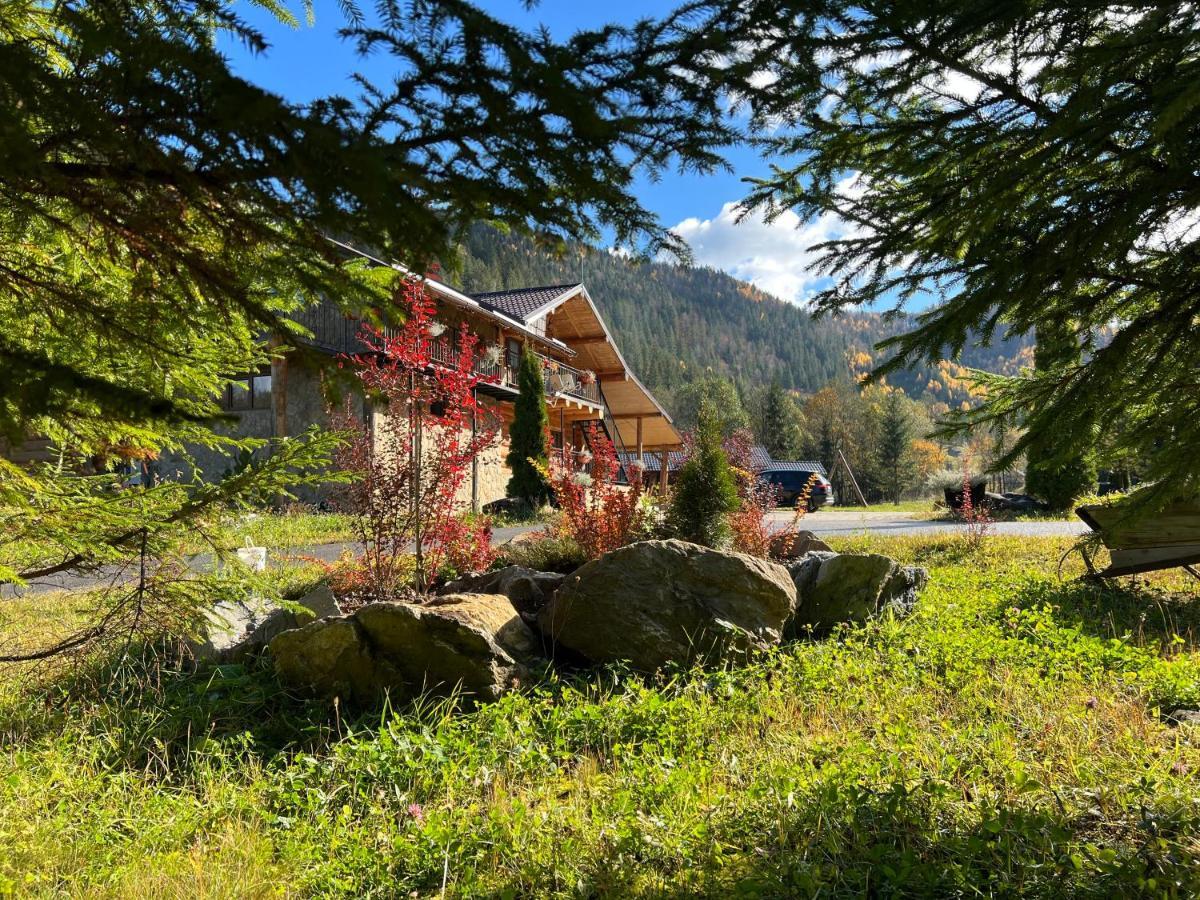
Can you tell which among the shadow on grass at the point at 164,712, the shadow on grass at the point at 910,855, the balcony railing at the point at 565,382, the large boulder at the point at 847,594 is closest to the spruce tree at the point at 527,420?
the balcony railing at the point at 565,382

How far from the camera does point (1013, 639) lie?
14.8 feet

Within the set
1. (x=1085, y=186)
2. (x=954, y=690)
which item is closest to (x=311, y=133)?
(x=1085, y=186)

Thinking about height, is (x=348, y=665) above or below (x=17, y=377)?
below

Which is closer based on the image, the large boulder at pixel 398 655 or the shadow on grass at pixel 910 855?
the shadow on grass at pixel 910 855

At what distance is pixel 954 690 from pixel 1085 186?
8.32 ft

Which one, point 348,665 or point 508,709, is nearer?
point 508,709

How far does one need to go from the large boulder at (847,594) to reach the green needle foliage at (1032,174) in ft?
7.28

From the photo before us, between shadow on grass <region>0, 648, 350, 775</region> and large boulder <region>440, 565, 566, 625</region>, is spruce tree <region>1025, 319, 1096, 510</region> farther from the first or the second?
shadow on grass <region>0, 648, 350, 775</region>

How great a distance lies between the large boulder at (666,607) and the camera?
450cm

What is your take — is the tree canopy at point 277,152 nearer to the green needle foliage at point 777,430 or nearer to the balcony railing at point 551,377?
the balcony railing at point 551,377

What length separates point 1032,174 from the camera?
2518 mm

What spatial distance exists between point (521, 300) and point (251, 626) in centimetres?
1928

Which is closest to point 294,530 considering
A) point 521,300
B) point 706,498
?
point 706,498

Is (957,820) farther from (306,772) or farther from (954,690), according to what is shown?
(306,772)
